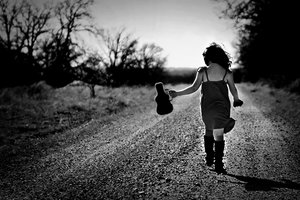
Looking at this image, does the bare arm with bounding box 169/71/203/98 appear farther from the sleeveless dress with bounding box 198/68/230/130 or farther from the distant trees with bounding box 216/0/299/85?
the distant trees with bounding box 216/0/299/85

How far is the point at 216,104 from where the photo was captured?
4.28 m

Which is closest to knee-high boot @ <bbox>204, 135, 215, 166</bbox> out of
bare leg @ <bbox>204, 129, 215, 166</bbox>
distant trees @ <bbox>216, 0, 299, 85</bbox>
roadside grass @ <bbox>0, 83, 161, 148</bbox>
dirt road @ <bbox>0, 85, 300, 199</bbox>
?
bare leg @ <bbox>204, 129, 215, 166</bbox>

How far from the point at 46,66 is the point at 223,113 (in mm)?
29696

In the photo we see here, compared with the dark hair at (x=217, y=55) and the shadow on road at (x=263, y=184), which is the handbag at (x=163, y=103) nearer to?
the dark hair at (x=217, y=55)

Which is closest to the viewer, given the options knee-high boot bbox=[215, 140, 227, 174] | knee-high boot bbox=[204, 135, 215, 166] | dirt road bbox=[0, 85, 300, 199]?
dirt road bbox=[0, 85, 300, 199]

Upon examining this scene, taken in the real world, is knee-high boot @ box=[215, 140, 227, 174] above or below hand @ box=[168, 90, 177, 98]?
below

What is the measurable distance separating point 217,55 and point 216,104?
71cm

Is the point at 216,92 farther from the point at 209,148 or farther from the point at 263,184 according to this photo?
the point at 263,184

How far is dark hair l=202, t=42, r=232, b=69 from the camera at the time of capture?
14.0 feet

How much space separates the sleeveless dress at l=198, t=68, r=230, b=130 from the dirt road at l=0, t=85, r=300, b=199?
0.70 metres

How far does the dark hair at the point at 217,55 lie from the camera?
4270 mm

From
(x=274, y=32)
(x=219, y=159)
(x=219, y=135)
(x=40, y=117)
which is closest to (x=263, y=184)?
(x=219, y=159)

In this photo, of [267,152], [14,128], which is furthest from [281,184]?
[14,128]

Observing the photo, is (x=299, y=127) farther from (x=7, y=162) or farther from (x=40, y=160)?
(x=7, y=162)
